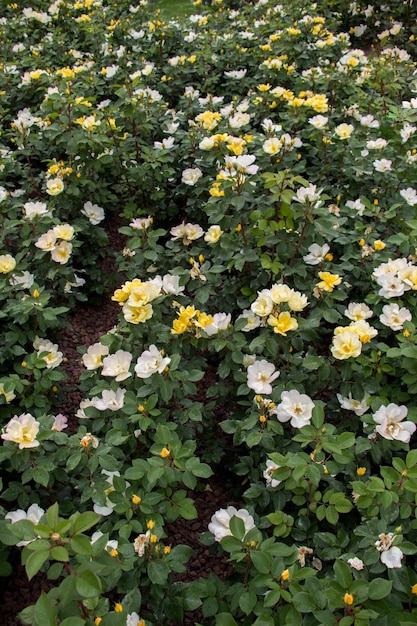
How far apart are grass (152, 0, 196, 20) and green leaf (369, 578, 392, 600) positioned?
6702 mm

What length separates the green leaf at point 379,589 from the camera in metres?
1.31

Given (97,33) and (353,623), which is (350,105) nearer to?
(97,33)

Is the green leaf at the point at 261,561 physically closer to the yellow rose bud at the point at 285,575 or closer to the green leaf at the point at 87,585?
the yellow rose bud at the point at 285,575

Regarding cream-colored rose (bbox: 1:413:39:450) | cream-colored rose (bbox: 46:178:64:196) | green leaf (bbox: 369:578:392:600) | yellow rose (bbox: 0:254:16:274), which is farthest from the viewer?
cream-colored rose (bbox: 46:178:64:196)

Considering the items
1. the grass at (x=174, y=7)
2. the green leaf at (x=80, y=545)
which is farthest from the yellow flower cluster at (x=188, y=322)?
the grass at (x=174, y=7)

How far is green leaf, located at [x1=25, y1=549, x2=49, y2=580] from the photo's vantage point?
3.77 feet

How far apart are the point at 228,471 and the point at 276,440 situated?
1.42 ft

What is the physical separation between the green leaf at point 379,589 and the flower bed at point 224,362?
0.04 ft

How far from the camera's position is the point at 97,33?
4.76 meters

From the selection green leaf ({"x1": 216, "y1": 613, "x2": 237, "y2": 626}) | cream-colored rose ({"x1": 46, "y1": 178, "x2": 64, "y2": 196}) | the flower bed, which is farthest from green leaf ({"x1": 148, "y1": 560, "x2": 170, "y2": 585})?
cream-colored rose ({"x1": 46, "y1": 178, "x2": 64, "y2": 196})

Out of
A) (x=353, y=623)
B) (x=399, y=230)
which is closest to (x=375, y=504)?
(x=353, y=623)

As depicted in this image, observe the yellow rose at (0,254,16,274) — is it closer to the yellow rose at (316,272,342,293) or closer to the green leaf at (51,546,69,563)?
the yellow rose at (316,272,342,293)

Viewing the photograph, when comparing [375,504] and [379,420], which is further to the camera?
[379,420]

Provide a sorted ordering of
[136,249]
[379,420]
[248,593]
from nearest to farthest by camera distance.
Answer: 1. [248,593]
2. [379,420]
3. [136,249]
